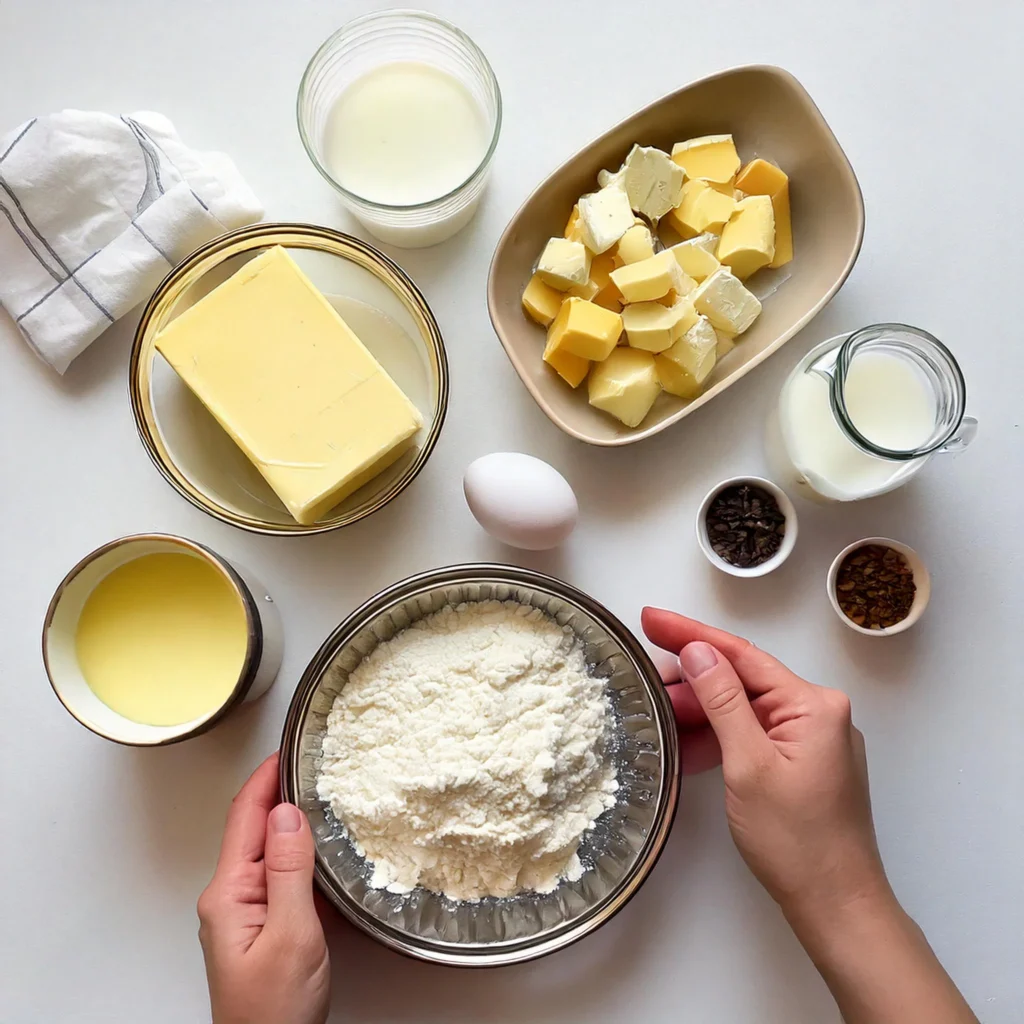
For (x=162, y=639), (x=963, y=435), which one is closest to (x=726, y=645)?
(x=963, y=435)

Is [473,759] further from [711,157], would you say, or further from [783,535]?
[711,157]

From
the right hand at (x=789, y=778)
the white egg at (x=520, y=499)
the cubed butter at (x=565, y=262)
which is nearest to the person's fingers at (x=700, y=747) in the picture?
the right hand at (x=789, y=778)

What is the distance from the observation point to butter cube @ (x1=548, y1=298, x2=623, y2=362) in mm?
Result: 1156

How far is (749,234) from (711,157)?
0.14 meters

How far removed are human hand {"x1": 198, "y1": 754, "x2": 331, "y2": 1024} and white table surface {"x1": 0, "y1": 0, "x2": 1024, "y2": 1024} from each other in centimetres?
22

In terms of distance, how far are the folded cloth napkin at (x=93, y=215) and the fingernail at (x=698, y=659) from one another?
0.90m

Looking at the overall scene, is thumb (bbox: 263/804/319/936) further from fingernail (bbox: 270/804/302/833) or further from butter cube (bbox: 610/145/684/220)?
butter cube (bbox: 610/145/684/220)

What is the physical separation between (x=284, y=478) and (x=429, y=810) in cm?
46

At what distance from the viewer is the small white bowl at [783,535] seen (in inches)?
47.9

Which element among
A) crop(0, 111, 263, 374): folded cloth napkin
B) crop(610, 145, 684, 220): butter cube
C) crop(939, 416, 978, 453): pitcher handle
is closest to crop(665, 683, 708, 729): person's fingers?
crop(939, 416, 978, 453): pitcher handle

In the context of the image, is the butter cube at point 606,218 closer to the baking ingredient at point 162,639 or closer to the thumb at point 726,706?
the thumb at point 726,706

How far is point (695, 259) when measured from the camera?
1.20 m

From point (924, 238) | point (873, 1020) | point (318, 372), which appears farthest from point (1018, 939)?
point (318, 372)

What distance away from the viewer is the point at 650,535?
129 cm
